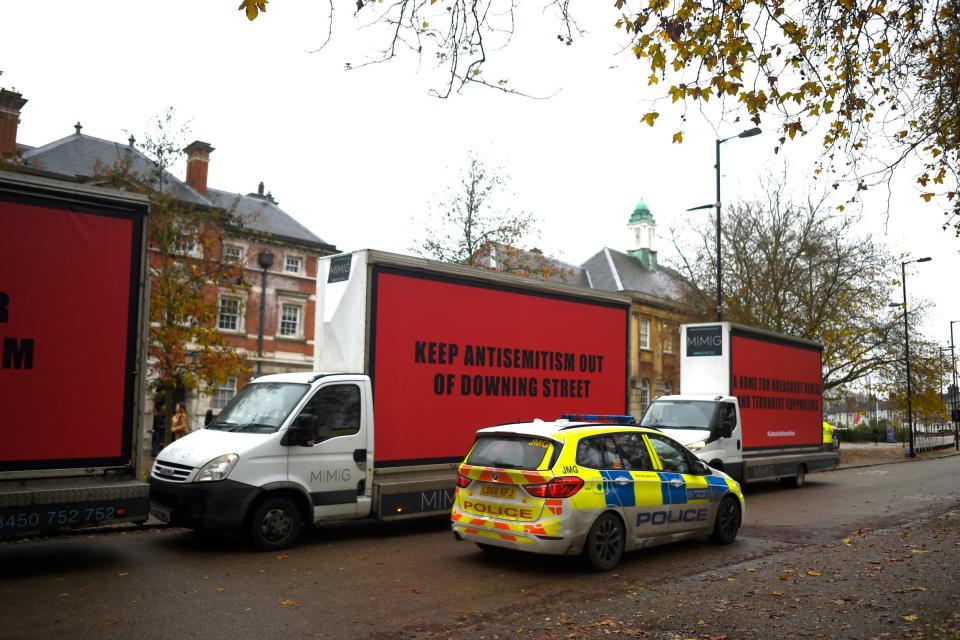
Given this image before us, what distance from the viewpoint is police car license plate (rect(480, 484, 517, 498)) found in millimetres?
8180

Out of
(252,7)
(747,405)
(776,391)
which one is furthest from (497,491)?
(776,391)

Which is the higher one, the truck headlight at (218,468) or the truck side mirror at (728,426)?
the truck side mirror at (728,426)

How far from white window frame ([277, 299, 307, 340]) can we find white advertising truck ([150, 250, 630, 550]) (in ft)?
105

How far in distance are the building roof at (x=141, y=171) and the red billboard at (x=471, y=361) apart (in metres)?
17.0

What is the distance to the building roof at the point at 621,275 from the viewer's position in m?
54.4

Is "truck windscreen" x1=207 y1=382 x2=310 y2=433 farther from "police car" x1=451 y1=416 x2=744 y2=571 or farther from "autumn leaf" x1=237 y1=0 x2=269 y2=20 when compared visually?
"autumn leaf" x1=237 y1=0 x2=269 y2=20

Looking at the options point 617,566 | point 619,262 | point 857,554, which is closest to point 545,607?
point 617,566

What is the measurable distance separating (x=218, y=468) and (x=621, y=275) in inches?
1915

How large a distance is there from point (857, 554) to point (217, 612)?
7.03 m

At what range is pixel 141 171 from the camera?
30.8m

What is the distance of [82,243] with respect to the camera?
314 inches

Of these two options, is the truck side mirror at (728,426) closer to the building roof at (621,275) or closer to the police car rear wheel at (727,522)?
the police car rear wheel at (727,522)

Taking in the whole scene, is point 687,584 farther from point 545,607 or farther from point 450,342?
point 450,342

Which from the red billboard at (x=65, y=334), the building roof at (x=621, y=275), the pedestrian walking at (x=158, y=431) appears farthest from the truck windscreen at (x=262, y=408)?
the building roof at (x=621, y=275)
